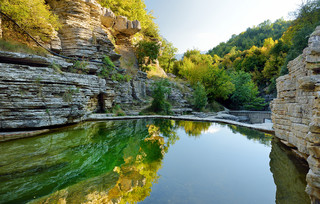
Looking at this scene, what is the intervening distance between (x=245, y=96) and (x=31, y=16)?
64.1 feet

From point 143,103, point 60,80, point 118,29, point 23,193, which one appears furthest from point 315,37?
point 118,29

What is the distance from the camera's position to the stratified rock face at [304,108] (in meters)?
1.82

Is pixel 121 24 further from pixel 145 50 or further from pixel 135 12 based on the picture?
pixel 135 12

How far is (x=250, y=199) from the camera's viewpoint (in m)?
2.25

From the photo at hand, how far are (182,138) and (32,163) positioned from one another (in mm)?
4465

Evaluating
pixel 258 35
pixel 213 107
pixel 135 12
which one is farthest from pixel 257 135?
pixel 258 35

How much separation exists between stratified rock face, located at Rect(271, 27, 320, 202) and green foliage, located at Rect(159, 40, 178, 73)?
20.1 meters

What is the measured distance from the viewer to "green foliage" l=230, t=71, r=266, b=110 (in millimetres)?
16234

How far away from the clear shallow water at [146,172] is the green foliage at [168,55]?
20.5 metres

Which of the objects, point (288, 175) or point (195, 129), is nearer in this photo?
point (288, 175)

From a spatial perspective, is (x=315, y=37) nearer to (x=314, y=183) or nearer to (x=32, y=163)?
(x=314, y=183)

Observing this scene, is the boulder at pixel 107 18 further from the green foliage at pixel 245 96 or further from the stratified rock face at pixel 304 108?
the green foliage at pixel 245 96

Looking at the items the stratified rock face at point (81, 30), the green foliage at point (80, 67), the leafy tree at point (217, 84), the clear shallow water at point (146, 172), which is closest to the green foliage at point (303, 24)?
the leafy tree at point (217, 84)

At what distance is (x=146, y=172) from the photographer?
296 centimetres
